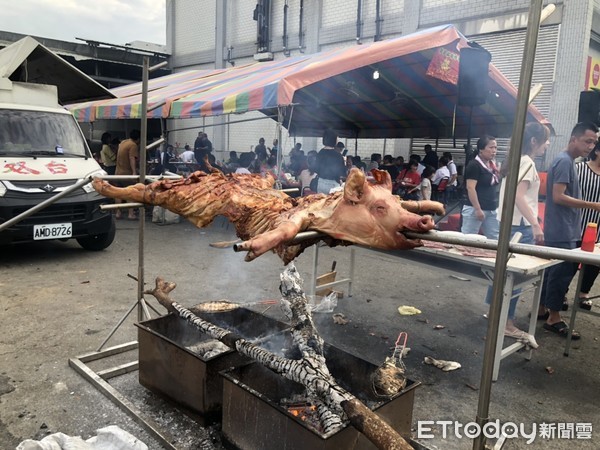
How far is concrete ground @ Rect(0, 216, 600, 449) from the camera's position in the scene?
3.27 metres

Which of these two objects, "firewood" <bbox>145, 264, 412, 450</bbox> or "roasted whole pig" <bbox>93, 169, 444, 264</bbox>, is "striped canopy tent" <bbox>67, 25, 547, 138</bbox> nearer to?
"roasted whole pig" <bbox>93, 169, 444, 264</bbox>

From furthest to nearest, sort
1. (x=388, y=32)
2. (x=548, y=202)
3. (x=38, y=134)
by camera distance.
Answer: (x=388, y=32)
(x=38, y=134)
(x=548, y=202)

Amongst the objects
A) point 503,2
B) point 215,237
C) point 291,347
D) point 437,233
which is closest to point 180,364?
point 291,347

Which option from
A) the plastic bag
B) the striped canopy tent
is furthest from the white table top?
the striped canopy tent

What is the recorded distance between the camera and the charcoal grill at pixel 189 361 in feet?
10.1

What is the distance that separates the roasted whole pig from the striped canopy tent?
3.52 meters

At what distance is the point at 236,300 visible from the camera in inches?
228

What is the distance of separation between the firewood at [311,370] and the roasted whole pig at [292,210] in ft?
2.09

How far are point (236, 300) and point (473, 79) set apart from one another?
387 centimetres

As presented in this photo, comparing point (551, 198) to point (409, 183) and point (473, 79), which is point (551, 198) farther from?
point (409, 183)

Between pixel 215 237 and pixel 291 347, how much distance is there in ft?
21.8

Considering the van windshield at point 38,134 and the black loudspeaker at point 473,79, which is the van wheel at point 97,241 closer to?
the van windshield at point 38,134

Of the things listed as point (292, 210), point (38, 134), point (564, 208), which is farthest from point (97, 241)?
point (564, 208)

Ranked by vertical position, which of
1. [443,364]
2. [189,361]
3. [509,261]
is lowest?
[443,364]
